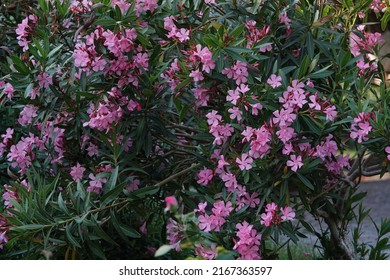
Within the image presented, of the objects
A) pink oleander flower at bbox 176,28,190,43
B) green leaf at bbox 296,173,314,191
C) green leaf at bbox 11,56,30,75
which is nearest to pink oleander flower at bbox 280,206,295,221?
green leaf at bbox 296,173,314,191

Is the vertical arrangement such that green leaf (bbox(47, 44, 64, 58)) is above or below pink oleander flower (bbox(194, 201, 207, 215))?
above

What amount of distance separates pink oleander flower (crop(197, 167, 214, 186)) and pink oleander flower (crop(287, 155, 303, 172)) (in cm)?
37

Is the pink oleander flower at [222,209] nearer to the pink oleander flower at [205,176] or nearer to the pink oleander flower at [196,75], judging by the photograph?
the pink oleander flower at [205,176]

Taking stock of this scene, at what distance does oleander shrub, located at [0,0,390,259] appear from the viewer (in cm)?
295

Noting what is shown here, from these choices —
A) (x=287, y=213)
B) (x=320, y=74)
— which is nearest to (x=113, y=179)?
(x=287, y=213)

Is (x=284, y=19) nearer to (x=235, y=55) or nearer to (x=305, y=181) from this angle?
(x=235, y=55)

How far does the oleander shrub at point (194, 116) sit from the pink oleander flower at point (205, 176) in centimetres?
1

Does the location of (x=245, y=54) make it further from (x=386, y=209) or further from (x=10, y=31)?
(x=386, y=209)

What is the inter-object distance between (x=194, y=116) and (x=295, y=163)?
1.93ft

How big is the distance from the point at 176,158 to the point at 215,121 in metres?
0.62

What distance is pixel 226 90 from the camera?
10.3ft

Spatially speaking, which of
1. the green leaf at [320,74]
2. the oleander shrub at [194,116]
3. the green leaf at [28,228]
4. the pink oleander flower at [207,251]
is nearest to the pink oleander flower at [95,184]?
the oleander shrub at [194,116]

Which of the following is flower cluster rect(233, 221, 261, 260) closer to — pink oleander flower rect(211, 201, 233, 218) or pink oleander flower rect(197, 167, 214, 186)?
pink oleander flower rect(211, 201, 233, 218)

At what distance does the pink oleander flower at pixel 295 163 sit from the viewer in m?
2.90
